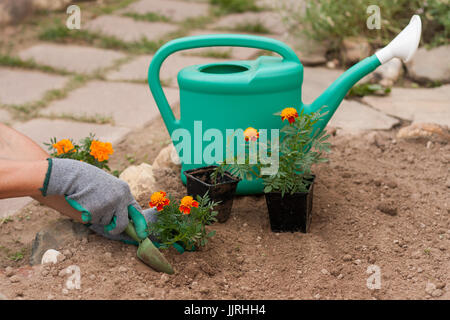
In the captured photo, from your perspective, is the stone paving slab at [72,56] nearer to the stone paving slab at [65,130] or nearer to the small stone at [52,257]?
the stone paving slab at [65,130]

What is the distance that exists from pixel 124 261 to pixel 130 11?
3.67m

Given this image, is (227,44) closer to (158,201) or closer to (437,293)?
(158,201)

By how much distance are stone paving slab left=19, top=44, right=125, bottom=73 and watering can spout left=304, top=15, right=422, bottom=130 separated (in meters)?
2.11

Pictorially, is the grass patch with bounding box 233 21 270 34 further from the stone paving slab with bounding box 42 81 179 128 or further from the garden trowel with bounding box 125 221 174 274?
the garden trowel with bounding box 125 221 174 274

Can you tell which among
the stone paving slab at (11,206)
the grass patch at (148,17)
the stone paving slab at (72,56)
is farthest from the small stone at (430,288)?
the grass patch at (148,17)

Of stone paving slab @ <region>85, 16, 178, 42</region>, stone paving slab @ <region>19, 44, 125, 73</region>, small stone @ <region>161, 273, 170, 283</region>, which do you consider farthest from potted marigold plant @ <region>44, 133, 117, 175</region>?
stone paving slab @ <region>85, 16, 178, 42</region>

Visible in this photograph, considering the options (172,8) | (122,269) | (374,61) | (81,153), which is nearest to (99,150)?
(81,153)

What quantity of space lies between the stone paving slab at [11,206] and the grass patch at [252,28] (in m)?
2.74

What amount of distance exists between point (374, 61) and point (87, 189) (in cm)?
117

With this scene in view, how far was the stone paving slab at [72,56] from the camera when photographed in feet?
13.0

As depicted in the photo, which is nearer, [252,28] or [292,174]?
[292,174]

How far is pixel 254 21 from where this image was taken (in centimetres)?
485

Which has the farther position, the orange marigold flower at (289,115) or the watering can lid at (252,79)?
the watering can lid at (252,79)

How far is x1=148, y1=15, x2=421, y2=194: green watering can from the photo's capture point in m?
2.13
